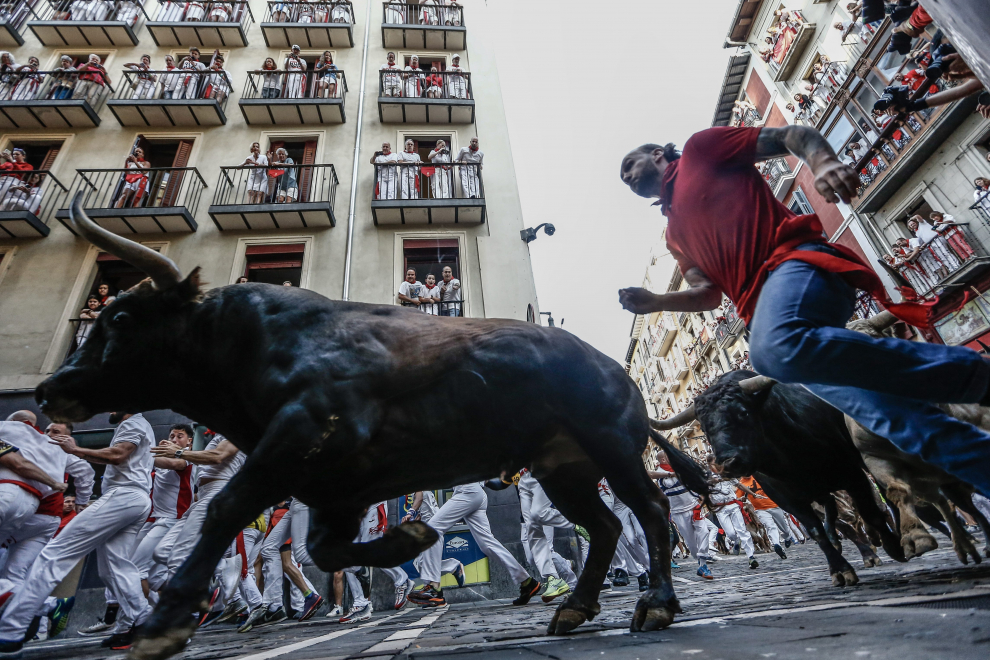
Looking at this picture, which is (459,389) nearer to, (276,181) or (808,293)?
(808,293)

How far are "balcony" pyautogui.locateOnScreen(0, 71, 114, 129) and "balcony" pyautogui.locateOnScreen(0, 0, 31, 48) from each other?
8.58 ft

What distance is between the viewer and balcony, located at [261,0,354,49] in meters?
17.5

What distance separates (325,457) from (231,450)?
3.98 m

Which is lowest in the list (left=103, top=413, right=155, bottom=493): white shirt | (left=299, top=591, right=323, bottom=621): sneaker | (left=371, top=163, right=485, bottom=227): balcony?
(left=299, top=591, right=323, bottom=621): sneaker

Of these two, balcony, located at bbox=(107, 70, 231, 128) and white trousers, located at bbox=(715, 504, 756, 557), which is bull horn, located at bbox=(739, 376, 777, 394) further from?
balcony, located at bbox=(107, 70, 231, 128)

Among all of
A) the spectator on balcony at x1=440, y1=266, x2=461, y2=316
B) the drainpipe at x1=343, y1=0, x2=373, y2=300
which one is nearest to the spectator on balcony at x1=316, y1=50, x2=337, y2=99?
the drainpipe at x1=343, y1=0, x2=373, y2=300

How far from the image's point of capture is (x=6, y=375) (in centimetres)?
1095

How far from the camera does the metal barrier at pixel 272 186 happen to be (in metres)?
13.7

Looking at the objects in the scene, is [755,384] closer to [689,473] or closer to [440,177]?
[689,473]

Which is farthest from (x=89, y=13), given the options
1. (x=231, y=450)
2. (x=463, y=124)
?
(x=231, y=450)

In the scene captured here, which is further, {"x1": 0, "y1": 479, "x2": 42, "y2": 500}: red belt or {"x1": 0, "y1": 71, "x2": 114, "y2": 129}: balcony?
{"x1": 0, "y1": 71, "x2": 114, "y2": 129}: balcony

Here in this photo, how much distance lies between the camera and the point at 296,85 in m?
15.9

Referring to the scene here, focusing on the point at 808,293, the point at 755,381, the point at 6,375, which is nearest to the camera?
the point at 808,293

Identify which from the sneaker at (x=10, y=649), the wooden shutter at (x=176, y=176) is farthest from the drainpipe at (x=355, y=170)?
the sneaker at (x=10, y=649)
